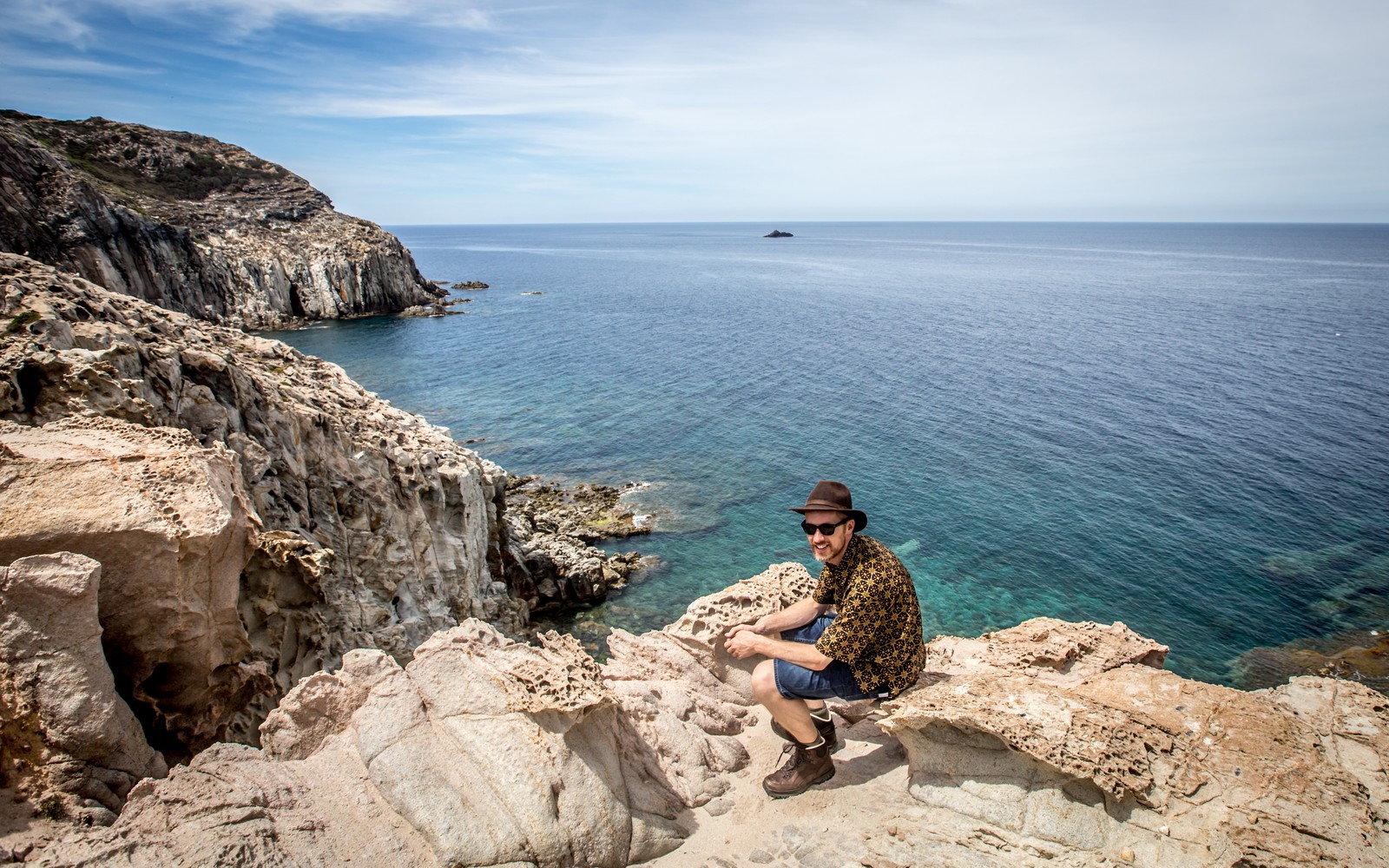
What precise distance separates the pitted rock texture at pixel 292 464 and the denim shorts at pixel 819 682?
7.49 meters

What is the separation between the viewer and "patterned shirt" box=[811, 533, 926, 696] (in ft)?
28.4

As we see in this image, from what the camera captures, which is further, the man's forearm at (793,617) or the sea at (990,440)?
the sea at (990,440)

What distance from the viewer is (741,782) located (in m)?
10.0

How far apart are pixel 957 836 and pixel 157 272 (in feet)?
263

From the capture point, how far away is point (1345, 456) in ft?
151

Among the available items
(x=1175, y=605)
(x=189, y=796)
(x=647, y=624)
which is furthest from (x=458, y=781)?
(x=1175, y=605)

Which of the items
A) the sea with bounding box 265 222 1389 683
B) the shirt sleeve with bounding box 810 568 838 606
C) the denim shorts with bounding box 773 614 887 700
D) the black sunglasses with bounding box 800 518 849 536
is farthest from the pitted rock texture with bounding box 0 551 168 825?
the sea with bounding box 265 222 1389 683

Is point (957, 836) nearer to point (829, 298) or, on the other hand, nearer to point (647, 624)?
point (647, 624)

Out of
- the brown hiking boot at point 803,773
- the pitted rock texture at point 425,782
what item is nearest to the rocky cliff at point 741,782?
the pitted rock texture at point 425,782

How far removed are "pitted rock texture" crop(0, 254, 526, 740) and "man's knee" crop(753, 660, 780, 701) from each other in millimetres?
7181

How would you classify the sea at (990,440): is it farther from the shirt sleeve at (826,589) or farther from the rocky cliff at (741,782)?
the shirt sleeve at (826,589)

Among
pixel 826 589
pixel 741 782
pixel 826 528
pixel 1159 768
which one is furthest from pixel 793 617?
pixel 1159 768

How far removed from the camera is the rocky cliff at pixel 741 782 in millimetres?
7152

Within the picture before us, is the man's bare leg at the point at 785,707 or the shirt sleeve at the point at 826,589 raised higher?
the shirt sleeve at the point at 826,589
